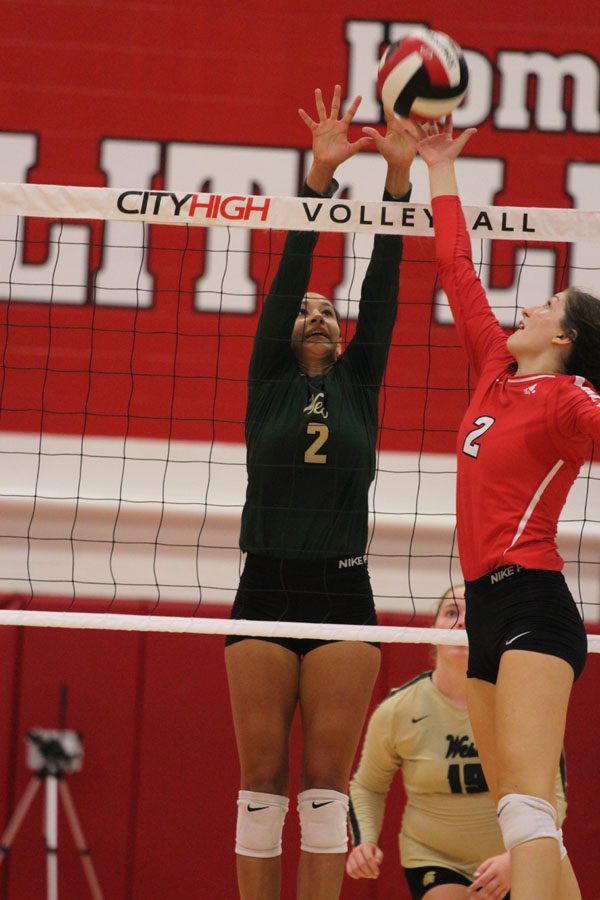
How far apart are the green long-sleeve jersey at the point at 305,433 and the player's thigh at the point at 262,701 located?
0.34 metres

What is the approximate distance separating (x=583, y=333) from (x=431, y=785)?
2283 millimetres

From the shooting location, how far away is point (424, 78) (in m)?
3.75

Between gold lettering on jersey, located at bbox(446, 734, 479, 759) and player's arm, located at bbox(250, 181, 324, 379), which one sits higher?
player's arm, located at bbox(250, 181, 324, 379)

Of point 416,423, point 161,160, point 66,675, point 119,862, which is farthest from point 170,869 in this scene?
point 161,160

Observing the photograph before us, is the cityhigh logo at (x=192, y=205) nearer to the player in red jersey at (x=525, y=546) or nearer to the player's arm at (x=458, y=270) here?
the player's arm at (x=458, y=270)

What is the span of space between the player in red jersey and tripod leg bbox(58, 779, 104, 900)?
10.2ft

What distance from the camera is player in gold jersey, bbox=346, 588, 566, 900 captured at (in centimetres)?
466

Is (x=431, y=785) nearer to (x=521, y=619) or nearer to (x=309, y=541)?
(x=309, y=541)

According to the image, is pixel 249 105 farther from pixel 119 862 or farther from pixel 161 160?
pixel 119 862

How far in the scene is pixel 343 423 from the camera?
3.92m

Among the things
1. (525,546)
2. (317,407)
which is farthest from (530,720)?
(317,407)

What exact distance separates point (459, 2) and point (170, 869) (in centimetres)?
534

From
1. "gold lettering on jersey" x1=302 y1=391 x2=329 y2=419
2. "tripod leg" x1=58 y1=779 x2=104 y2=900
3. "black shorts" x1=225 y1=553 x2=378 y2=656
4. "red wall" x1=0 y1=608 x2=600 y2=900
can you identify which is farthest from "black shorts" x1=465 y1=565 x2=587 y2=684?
"tripod leg" x1=58 y1=779 x2=104 y2=900

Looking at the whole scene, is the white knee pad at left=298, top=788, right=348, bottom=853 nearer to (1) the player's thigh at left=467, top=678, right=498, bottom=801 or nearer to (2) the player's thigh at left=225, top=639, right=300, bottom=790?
(2) the player's thigh at left=225, top=639, right=300, bottom=790
